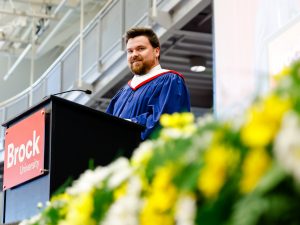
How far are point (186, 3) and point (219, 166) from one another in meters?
7.42

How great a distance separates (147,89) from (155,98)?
7 centimetres

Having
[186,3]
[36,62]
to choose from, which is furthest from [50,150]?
[36,62]

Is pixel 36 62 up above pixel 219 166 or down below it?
above

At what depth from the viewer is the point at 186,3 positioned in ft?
26.4

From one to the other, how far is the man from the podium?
455mm

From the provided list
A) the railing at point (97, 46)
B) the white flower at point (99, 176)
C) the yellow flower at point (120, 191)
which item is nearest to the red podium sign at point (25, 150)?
the white flower at point (99, 176)

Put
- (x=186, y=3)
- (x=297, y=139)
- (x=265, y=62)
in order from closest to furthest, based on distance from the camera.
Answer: (x=297, y=139)
(x=265, y=62)
(x=186, y=3)

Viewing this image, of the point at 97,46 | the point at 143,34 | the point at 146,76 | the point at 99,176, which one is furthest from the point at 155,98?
the point at 97,46

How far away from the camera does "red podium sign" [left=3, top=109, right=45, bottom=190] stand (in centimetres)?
253

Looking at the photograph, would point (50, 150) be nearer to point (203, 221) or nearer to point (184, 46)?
point (203, 221)

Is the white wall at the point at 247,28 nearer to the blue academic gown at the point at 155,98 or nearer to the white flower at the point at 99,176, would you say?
the blue academic gown at the point at 155,98

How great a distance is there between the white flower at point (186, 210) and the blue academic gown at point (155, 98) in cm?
250

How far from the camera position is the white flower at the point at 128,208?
91cm

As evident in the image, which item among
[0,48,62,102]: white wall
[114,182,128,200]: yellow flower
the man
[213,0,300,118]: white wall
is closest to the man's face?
the man
